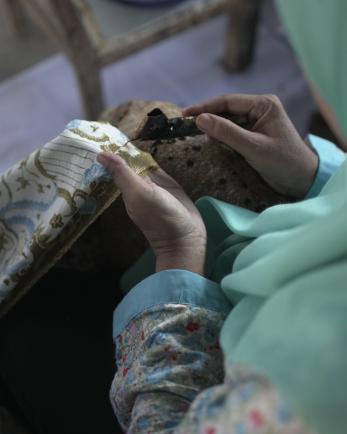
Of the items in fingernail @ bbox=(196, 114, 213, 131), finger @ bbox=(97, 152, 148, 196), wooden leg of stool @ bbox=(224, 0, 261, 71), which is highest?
finger @ bbox=(97, 152, 148, 196)

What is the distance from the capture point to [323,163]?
25.2 inches

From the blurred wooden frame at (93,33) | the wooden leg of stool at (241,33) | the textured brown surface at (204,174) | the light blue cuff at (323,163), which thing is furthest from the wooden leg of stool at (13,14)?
the light blue cuff at (323,163)

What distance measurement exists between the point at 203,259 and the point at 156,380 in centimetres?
14

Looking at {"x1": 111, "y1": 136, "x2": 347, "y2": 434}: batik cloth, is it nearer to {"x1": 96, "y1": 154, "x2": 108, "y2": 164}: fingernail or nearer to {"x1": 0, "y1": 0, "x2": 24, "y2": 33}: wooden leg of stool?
{"x1": 96, "y1": 154, "x2": 108, "y2": 164}: fingernail

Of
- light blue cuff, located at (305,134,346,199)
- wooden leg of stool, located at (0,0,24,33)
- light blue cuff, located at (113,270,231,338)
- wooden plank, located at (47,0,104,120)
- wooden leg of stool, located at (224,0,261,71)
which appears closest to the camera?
light blue cuff, located at (113,270,231,338)

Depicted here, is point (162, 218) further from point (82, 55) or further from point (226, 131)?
point (82, 55)

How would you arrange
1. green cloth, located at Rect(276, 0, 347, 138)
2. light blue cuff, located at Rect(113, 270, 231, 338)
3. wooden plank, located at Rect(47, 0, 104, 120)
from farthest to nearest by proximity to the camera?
1. wooden plank, located at Rect(47, 0, 104, 120)
2. light blue cuff, located at Rect(113, 270, 231, 338)
3. green cloth, located at Rect(276, 0, 347, 138)

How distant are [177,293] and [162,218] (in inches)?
3.1

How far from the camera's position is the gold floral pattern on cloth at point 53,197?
56cm

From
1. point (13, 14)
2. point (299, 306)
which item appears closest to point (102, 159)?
point (299, 306)

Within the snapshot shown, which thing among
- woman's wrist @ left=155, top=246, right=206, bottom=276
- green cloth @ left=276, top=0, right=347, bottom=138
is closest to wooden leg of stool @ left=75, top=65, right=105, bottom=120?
woman's wrist @ left=155, top=246, right=206, bottom=276

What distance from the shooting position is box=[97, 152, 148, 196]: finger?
21.0 inches

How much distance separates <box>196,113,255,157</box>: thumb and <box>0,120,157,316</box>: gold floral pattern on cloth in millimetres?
74

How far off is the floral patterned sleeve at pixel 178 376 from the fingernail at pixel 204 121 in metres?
0.18
